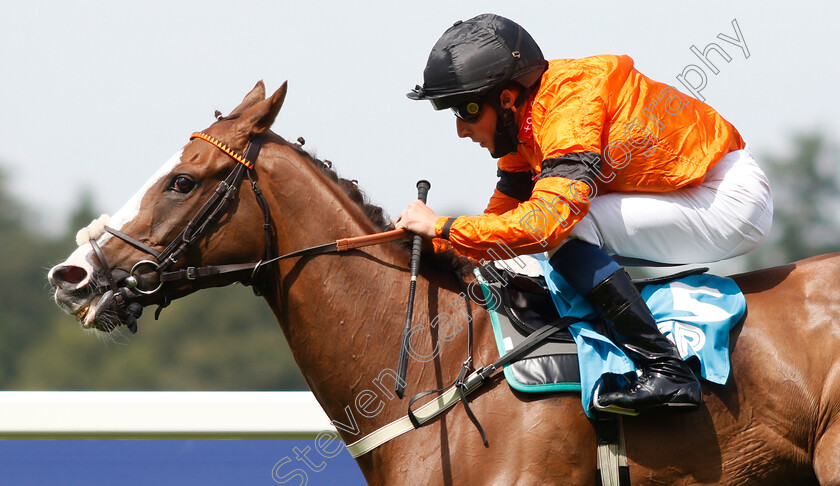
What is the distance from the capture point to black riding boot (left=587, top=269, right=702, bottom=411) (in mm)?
3105

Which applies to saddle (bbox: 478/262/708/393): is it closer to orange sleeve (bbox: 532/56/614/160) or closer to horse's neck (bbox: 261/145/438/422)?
horse's neck (bbox: 261/145/438/422)

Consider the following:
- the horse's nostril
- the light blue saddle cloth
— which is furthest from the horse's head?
the light blue saddle cloth

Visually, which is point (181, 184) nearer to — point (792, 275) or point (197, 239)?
point (197, 239)

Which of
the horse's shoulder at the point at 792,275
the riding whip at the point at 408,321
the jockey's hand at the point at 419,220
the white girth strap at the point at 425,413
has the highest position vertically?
the jockey's hand at the point at 419,220

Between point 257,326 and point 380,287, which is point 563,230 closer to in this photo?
point 380,287

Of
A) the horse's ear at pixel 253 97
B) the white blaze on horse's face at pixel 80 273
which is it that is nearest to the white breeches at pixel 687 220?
the horse's ear at pixel 253 97

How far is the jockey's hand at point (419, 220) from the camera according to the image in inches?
132

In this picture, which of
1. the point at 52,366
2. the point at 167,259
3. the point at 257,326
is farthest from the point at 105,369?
the point at 167,259

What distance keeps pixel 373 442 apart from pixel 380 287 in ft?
1.96

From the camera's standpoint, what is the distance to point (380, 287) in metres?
3.53

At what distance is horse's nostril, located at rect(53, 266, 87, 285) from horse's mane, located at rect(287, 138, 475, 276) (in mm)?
945

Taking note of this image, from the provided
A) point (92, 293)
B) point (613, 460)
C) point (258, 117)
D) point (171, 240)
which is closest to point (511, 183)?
Answer: point (258, 117)

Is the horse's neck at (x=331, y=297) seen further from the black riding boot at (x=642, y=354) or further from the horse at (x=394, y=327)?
the black riding boot at (x=642, y=354)

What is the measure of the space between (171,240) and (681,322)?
76.0 inches
